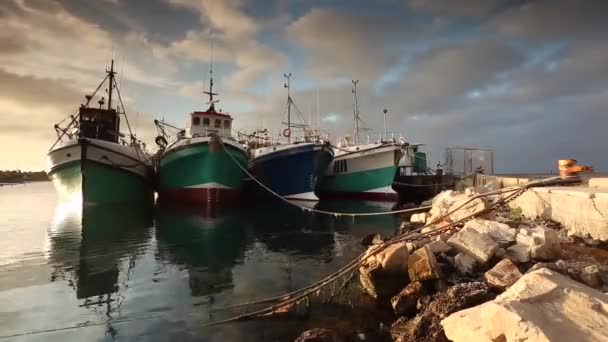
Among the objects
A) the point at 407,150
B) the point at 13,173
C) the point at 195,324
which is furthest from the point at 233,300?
the point at 13,173

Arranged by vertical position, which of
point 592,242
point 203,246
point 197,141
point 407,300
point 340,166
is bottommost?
point 203,246

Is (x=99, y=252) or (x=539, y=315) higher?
(x=539, y=315)

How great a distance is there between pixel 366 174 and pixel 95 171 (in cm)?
2347

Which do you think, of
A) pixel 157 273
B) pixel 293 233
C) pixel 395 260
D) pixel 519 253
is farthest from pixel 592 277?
pixel 293 233

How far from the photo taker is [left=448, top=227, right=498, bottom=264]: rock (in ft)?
23.1

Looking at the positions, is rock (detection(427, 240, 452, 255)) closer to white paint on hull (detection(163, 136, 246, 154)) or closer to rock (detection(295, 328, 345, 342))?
rock (detection(295, 328, 345, 342))

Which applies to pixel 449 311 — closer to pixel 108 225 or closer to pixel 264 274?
pixel 264 274

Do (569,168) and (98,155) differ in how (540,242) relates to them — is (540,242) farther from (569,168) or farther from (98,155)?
(98,155)

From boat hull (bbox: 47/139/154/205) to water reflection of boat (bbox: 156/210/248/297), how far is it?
7.68 m

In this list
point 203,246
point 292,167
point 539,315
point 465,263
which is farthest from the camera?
point 292,167

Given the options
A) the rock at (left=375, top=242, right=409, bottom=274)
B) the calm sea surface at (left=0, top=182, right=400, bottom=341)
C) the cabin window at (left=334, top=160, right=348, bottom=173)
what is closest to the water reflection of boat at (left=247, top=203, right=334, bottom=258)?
the calm sea surface at (left=0, top=182, right=400, bottom=341)

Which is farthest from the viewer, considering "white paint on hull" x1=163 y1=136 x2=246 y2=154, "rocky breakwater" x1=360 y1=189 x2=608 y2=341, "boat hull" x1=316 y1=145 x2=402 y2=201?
"boat hull" x1=316 y1=145 x2=402 y2=201

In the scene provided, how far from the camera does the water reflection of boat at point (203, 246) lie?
9688 millimetres

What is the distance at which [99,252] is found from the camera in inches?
515
